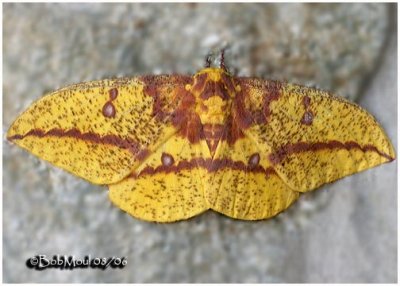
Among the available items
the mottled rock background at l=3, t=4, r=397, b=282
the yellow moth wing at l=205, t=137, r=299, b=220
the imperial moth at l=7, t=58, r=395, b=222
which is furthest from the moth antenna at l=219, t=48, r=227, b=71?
the yellow moth wing at l=205, t=137, r=299, b=220

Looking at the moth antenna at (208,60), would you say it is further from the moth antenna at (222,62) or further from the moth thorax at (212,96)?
the moth thorax at (212,96)

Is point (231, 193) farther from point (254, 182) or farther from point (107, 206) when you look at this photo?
point (107, 206)

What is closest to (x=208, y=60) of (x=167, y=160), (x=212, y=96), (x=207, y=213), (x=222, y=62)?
(x=222, y=62)

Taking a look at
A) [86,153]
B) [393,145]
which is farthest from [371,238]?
[86,153]

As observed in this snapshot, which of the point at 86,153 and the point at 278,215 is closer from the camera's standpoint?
the point at 86,153

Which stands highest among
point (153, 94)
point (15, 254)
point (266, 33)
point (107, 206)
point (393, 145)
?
point (266, 33)

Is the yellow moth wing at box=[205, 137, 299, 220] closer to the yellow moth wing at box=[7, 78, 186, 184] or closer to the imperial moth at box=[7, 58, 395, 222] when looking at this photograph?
the imperial moth at box=[7, 58, 395, 222]
